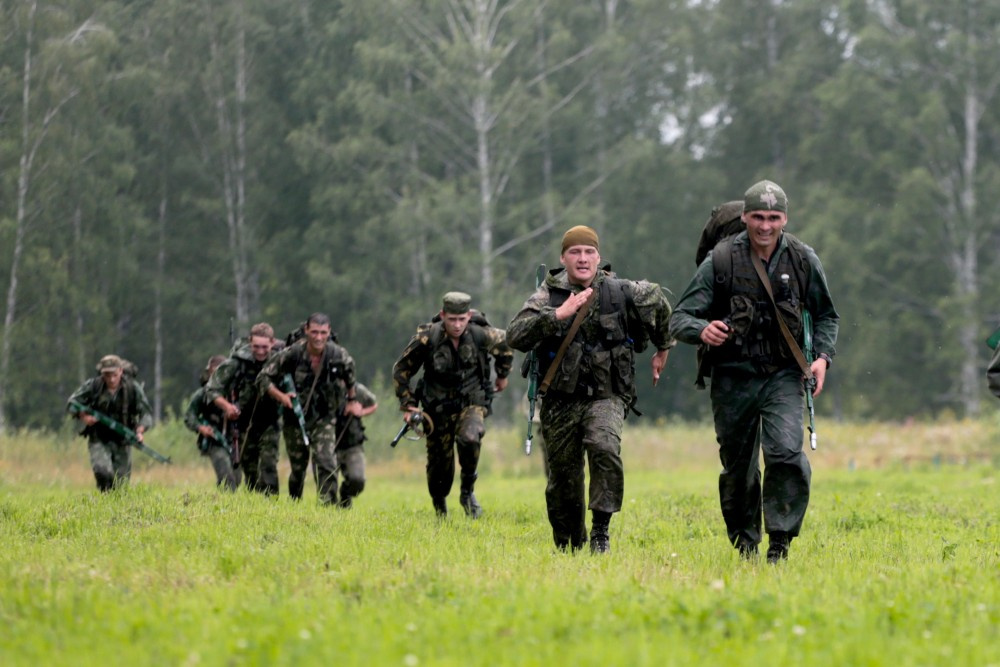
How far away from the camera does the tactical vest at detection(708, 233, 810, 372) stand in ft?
29.9

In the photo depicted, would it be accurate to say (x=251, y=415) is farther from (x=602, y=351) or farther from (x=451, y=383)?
(x=602, y=351)

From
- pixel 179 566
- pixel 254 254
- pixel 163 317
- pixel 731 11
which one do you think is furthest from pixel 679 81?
pixel 179 566

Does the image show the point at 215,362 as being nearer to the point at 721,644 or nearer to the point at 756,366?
the point at 756,366

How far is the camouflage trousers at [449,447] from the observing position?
13.4 metres

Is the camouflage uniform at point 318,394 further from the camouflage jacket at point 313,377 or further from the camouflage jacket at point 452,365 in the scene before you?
the camouflage jacket at point 452,365

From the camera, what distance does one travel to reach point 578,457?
32.4ft

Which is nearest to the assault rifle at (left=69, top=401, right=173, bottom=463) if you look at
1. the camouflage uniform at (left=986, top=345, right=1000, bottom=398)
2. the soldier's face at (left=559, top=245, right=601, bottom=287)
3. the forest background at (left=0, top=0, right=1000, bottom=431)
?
the soldier's face at (left=559, top=245, right=601, bottom=287)

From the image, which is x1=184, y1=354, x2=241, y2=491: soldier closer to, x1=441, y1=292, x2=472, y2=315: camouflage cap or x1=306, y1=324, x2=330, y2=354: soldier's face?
x1=306, y1=324, x2=330, y2=354: soldier's face

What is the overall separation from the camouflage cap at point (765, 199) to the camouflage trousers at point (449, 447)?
4883 millimetres

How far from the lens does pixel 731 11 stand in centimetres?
5050

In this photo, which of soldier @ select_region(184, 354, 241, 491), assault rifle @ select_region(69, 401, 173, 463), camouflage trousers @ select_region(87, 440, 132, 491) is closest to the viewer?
assault rifle @ select_region(69, 401, 173, 463)

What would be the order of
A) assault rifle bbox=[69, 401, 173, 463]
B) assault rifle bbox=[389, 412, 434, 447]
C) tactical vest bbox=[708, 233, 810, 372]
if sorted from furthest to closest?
assault rifle bbox=[69, 401, 173, 463] < assault rifle bbox=[389, 412, 434, 447] < tactical vest bbox=[708, 233, 810, 372]

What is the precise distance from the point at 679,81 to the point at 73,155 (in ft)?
67.5

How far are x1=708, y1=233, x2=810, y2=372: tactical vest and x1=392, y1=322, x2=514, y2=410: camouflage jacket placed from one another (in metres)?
4.40
